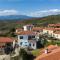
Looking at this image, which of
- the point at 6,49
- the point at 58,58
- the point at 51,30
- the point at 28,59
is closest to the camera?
the point at 58,58

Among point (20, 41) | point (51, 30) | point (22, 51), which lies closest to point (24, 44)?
point (20, 41)

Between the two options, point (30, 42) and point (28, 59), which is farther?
point (30, 42)

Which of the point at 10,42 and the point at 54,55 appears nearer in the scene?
the point at 54,55

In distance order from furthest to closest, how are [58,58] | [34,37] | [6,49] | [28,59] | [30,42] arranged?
1. [34,37]
2. [30,42]
3. [6,49]
4. [28,59]
5. [58,58]

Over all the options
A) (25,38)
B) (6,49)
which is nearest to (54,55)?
(6,49)

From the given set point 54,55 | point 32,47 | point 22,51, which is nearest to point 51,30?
point 32,47

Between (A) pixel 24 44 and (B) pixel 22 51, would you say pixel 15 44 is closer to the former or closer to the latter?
(A) pixel 24 44

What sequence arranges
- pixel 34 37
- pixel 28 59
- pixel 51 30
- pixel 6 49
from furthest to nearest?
A: pixel 51 30, pixel 34 37, pixel 6 49, pixel 28 59

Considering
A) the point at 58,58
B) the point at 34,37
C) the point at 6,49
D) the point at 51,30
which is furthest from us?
the point at 51,30

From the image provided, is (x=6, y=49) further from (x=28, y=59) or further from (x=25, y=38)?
(x=28, y=59)
